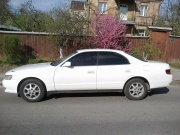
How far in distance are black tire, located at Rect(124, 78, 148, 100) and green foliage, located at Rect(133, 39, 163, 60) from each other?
869 cm

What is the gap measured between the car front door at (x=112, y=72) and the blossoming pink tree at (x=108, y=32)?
23.3 feet

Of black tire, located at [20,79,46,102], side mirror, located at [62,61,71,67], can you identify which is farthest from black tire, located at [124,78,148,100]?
black tire, located at [20,79,46,102]

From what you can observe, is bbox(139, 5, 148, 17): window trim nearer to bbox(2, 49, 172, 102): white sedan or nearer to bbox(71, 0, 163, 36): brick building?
bbox(71, 0, 163, 36): brick building

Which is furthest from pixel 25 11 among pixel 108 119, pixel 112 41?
pixel 108 119

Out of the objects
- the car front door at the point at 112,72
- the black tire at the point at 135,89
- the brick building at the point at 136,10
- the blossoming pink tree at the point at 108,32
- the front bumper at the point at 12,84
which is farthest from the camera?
the brick building at the point at 136,10

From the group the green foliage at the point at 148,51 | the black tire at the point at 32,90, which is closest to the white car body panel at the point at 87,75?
the black tire at the point at 32,90

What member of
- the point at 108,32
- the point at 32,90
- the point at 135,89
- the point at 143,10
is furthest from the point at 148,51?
the point at 143,10

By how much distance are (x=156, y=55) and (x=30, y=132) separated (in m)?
13.0

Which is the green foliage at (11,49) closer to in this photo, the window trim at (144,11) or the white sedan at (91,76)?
the white sedan at (91,76)

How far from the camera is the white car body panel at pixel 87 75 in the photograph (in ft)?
22.3

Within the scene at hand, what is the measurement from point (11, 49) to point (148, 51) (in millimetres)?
8554

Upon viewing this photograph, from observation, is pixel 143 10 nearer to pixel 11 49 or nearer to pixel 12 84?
pixel 11 49

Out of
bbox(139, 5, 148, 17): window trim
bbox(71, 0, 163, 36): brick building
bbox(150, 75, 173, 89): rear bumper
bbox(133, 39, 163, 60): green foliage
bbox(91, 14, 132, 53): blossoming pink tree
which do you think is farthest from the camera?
bbox(139, 5, 148, 17): window trim

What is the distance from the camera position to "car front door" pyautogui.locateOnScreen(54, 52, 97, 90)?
6824 mm
